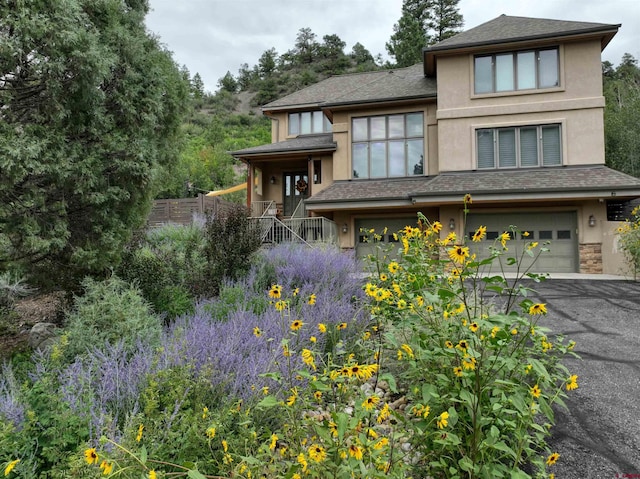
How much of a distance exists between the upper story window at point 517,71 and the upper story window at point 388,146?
219 cm

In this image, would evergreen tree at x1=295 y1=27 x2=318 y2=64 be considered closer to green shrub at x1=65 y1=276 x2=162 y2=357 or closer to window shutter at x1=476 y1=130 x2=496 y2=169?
window shutter at x1=476 y1=130 x2=496 y2=169

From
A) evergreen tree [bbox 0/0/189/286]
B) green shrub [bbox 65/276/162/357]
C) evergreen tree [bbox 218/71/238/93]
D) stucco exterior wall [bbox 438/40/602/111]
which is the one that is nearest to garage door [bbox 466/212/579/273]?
stucco exterior wall [bbox 438/40/602/111]

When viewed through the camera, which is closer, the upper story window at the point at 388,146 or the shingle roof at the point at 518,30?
the shingle roof at the point at 518,30

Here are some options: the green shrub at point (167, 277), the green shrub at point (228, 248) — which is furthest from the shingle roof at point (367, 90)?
the green shrub at point (167, 277)

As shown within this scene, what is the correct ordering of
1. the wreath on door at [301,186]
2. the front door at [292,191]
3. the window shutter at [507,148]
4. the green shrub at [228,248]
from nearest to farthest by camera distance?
the green shrub at [228,248]
the window shutter at [507,148]
the wreath on door at [301,186]
the front door at [292,191]

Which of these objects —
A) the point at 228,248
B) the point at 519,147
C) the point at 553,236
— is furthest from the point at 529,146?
the point at 228,248

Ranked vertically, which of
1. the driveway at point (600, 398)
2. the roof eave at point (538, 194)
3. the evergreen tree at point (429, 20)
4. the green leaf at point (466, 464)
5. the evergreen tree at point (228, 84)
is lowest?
the driveway at point (600, 398)

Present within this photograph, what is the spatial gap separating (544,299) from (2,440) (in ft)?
22.8

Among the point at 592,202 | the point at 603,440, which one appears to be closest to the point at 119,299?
the point at 603,440

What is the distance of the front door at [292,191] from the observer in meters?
16.0

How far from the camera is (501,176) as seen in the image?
11297 mm

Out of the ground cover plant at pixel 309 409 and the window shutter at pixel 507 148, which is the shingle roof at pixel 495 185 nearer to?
the window shutter at pixel 507 148

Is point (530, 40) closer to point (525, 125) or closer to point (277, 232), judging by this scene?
point (525, 125)

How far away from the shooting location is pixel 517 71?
38.0 feet
